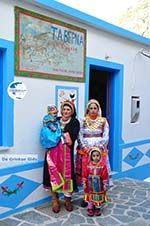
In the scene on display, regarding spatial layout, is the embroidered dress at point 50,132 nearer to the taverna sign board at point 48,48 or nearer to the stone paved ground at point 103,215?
the taverna sign board at point 48,48

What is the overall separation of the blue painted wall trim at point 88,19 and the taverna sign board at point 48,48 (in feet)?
0.58

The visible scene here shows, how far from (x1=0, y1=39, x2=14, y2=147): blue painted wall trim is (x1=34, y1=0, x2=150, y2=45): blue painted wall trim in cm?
88

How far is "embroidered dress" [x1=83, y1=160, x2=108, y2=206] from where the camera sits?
203 inches

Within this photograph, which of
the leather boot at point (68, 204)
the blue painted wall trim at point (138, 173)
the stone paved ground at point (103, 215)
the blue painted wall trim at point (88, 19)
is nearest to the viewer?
the stone paved ground at point (103, 215)

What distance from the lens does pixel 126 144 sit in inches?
310

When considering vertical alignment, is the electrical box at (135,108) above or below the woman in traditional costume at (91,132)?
above

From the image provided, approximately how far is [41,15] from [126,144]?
3.63 meters

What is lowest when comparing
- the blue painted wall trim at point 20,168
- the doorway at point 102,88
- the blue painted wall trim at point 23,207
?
the blue painted wall trim at point 23,207

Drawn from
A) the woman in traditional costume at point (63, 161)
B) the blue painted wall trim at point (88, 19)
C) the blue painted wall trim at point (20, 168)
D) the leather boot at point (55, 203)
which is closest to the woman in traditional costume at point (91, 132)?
the woman in traditional costume at point (63, 161)

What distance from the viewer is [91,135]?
17.8 ft

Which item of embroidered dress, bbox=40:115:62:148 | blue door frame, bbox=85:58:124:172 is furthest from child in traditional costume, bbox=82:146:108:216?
blue door frame, bbox=85:58:124:172

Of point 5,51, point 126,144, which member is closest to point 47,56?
point 5,51

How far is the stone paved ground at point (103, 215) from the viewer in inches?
192

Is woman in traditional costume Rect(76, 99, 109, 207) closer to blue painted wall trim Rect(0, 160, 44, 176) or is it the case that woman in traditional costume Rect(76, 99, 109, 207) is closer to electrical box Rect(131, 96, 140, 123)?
blue painted wall trim Rect(0, 160, 44, 176)
